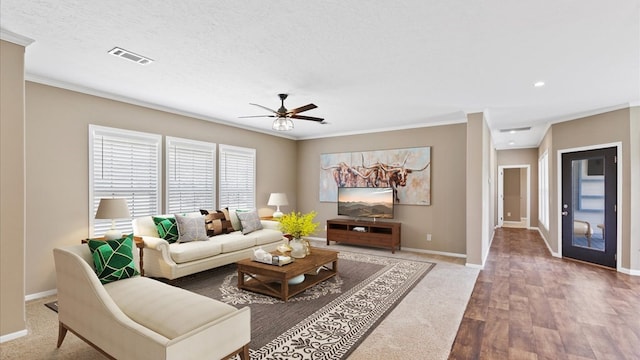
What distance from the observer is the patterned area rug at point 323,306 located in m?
2.54

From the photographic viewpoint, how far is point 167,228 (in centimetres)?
434

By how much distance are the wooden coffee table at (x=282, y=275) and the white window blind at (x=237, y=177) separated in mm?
2242

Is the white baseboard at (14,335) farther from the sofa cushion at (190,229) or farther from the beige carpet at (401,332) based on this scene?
the sofa cushion at (190,229)

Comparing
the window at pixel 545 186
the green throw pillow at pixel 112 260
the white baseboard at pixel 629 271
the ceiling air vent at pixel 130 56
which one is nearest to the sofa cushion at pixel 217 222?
the green throw pillow at pixel 112 260

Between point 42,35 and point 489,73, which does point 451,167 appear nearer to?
point 489,73

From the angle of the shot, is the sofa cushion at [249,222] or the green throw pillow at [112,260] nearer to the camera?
the green throw pillow at [112,260]

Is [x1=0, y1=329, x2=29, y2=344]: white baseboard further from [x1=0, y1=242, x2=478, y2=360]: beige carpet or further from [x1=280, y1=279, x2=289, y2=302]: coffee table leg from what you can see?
→ [x1=280, y1=279, x2=289, y2=302]: coffee table leg

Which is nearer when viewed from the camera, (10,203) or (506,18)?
(506,18)

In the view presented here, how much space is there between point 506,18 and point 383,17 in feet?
2.98

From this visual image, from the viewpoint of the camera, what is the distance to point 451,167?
5.88m

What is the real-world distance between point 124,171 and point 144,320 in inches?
121

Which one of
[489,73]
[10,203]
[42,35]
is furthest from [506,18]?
[10,203]

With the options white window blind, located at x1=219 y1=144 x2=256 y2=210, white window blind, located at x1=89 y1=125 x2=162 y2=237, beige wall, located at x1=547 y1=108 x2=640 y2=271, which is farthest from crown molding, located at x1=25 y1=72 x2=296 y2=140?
beige wall, located at x1=547 y1=108 x2=640 y2=271

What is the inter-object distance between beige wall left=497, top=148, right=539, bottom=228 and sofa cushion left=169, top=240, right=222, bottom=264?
30.2 feet
